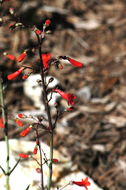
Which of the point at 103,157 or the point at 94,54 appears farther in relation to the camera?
the point at 94,54

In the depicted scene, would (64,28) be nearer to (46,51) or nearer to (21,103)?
(46,51)

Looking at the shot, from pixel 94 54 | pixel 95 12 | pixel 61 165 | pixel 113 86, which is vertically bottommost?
pixel 61 165

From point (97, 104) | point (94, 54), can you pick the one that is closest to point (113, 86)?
point (97, 104)

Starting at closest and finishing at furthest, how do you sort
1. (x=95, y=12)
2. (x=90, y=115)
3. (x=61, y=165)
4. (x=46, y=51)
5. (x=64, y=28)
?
(x=61, y=165), (x=90, y=115), (x=46, y=51), (x=64, y=28), (x=95, y=12)

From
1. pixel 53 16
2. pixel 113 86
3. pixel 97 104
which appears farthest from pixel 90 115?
pixel 53 16

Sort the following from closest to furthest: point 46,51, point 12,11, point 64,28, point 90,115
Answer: point 12,11 → point 90,115 → point 46,51 → point 64,28

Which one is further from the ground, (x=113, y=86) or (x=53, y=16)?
(x=53, y=16)

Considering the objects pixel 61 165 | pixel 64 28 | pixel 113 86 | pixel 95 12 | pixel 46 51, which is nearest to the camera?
pixel 61 165

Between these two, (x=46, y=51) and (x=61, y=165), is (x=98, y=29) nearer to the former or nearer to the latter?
(x=46, y=51)

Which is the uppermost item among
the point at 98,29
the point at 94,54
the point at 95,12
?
the point at 95,12
